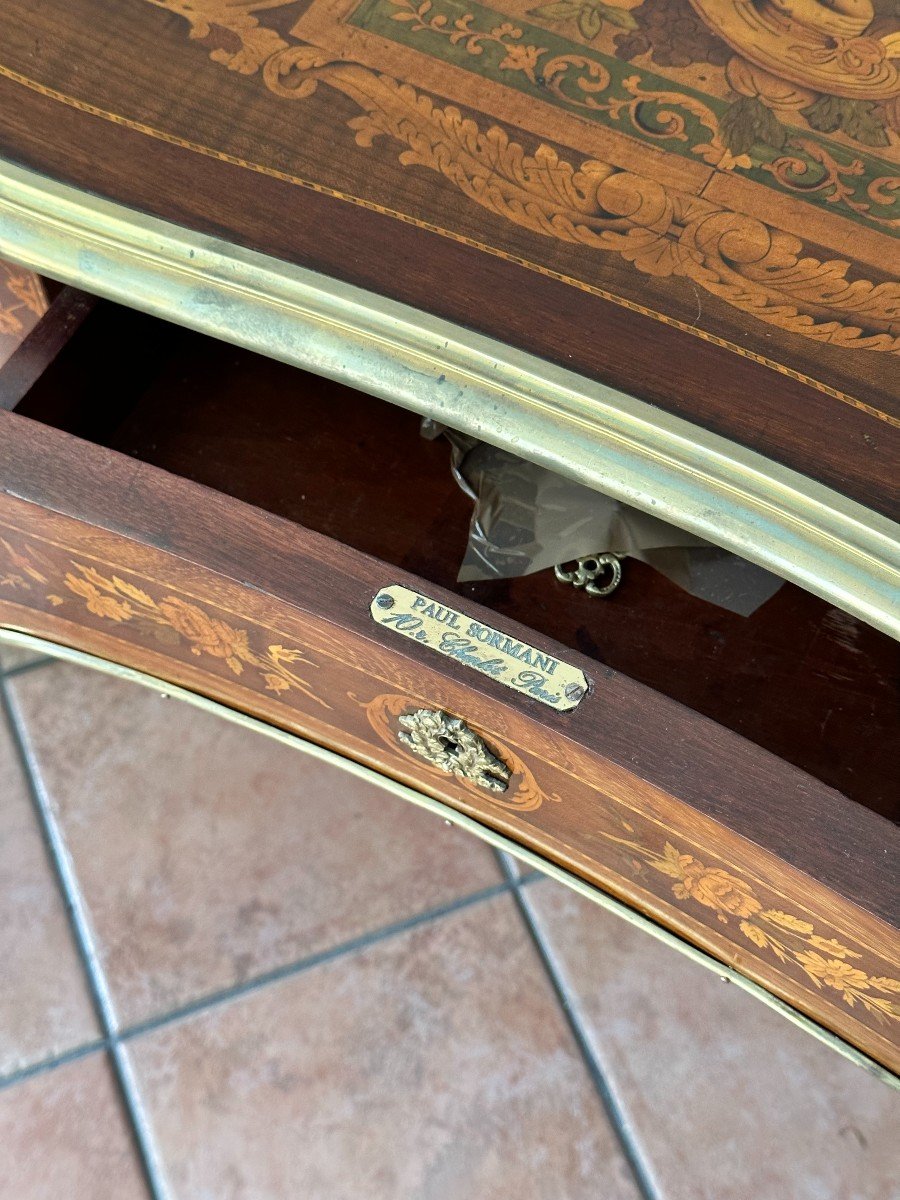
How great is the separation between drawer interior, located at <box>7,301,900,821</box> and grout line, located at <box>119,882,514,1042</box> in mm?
287

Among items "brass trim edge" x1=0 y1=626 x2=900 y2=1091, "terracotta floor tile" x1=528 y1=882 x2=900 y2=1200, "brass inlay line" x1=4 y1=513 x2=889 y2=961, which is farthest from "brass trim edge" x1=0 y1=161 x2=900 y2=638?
"terracotta floor tile" x1=528 y1=882 x2=900 y2=1200

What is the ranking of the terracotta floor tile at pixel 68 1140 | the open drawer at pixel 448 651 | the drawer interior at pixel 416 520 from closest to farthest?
the open drawer at pixel 448 651 < the drawer interior at pixel 416 520 < the terracotta floor tile at pixel 68 1140

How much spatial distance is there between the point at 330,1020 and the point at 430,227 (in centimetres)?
51

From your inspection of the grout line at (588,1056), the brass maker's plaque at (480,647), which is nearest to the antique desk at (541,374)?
the brass maker's plaque at (480,647)

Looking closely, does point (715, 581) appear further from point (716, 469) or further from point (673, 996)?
point (673, 996)

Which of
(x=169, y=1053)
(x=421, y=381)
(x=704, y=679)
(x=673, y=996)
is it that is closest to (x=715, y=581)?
(x=704, y=679)

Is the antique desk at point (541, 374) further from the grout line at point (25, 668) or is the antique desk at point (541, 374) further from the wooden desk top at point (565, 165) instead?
the grout line at point (25, 668)

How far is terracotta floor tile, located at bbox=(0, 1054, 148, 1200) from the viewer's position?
75 centimetres

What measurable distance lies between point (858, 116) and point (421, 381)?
27cm

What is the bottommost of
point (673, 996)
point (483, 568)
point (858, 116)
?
point (673, 996)

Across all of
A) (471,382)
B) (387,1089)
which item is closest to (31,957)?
(387,1089)

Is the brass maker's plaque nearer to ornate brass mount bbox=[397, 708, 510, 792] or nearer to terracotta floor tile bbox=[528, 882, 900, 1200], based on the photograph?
ornate brass mount bbox=[397, 708, 510, 792]

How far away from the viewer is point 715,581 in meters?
0.66

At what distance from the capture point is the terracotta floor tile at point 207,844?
32.5 inches
